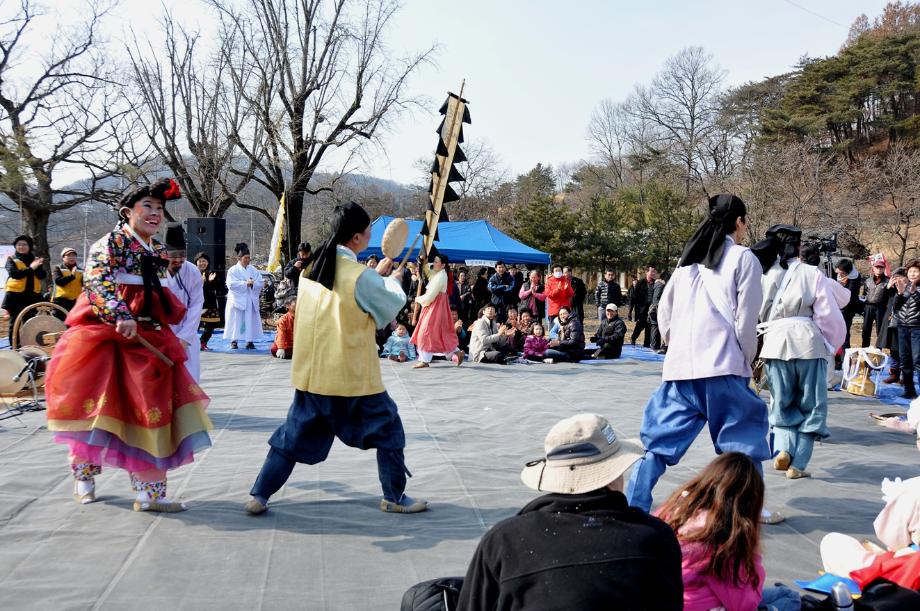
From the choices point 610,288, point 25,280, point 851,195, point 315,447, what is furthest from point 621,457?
point 851,195

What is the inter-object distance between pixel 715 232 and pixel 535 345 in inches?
335

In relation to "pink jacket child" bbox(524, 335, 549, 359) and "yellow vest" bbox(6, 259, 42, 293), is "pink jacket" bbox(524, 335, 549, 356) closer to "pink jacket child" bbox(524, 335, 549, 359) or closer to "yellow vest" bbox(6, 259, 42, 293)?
"pink jacket child" bbox(524, 335, 549, 359)

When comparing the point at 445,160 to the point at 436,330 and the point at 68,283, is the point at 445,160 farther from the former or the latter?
the point at 68,283

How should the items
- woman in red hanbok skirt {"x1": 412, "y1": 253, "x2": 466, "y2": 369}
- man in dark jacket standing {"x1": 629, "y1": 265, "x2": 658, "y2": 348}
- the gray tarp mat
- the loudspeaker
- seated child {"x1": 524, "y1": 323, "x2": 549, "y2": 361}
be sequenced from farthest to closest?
the loudspeaker → man in dark jacket standing {"x1": 629, "y1": 265, "x2": 658, "y2": 348} → seated child {"x1": 524, "y1": 323, "x2": 549, "y2": 361} → woman in red hanbok skirt {"x1": 412, "y1": 253, "x2": 466, "y2": 369} → the gray tarp mat

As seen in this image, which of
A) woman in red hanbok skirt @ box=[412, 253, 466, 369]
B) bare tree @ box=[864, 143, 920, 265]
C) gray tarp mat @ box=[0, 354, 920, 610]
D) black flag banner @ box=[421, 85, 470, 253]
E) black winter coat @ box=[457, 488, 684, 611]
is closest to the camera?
black winter coat @ box=[457, 488, 684, 611]

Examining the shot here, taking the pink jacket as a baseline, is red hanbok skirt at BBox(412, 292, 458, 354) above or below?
above

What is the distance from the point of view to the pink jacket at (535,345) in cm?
1233

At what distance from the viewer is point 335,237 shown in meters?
3.93

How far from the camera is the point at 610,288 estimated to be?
16.3 meters

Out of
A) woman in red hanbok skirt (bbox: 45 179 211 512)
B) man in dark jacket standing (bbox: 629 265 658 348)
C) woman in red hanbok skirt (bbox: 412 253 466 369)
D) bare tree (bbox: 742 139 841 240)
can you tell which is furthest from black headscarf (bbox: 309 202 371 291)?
bare tree (bbox: 742 139 841 240)

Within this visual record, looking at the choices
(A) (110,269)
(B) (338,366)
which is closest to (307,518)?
(B) (338,366)

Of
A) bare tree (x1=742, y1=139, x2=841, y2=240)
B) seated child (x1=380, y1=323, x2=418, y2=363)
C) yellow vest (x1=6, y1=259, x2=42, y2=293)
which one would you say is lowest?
seated child (x1=380, y1=323, x2=418, y2=363)

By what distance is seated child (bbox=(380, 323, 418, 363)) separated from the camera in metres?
11.9

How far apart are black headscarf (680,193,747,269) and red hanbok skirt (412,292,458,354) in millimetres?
7304
